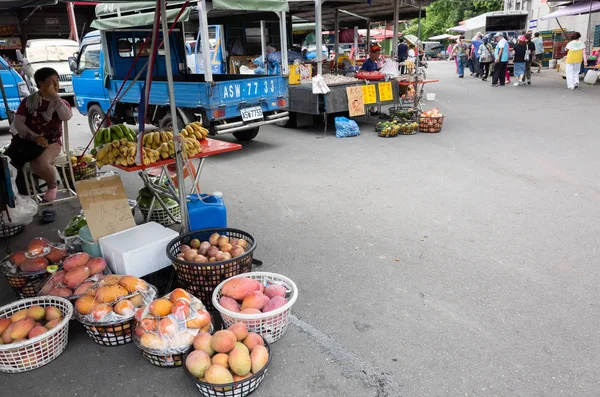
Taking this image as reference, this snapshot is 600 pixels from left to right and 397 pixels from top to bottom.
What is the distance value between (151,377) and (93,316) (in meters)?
0.54

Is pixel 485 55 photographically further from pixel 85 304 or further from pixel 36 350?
pixel 36 350

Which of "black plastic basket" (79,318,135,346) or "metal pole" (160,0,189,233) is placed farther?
"metal pole" (160,0,189,233)

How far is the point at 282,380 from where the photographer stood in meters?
2.59

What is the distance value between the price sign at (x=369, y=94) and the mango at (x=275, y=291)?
6.98m

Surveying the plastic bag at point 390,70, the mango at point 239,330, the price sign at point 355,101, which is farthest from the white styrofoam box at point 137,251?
the plastic bag at point 390,70

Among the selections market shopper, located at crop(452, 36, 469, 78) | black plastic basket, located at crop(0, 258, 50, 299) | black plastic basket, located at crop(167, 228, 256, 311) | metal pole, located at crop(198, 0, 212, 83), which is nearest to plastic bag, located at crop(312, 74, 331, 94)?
metal pole, located at crop(198, 0, 212, 83)

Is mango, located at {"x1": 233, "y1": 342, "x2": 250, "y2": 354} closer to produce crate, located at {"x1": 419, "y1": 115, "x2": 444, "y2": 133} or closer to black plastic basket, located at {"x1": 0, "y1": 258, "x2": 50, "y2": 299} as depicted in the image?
black plastic basket, located at {"x1": 0, "y1": 258, "x2": 50, "y2": 299}

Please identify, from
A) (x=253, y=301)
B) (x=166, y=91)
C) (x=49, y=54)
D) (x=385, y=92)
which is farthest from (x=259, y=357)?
(x=49, y=54)

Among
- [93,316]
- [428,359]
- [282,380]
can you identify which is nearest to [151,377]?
[93,316]

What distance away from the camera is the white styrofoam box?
327 centimetres

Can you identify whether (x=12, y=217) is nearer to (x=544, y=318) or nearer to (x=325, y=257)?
(x=325, y=257)

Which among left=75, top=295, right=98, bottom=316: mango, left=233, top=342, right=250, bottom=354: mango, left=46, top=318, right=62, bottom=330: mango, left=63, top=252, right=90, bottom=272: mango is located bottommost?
left=233, top=342, right=250, bottom=354: mango

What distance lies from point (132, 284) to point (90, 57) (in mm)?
8273

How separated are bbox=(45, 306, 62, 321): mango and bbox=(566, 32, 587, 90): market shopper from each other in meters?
15.6
